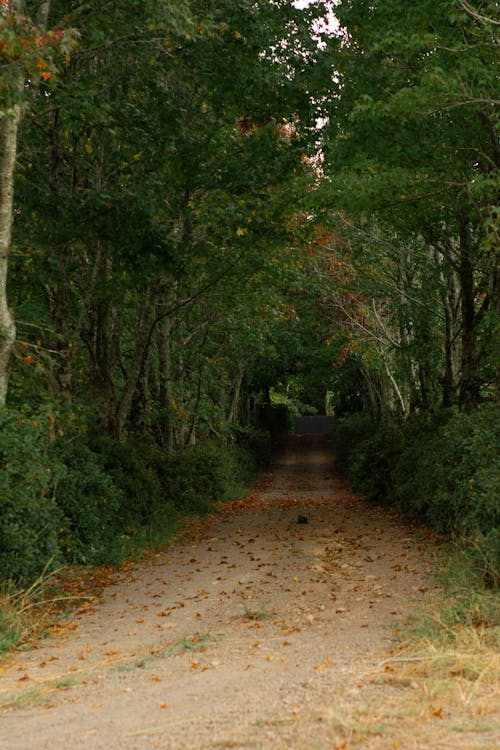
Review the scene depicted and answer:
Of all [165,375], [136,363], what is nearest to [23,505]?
[136,363]

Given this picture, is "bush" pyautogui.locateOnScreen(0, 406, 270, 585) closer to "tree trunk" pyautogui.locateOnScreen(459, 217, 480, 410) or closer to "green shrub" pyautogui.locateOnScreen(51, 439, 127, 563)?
"green shrub" pyautogui.locateOnScreen(51, 439, 127, 563)

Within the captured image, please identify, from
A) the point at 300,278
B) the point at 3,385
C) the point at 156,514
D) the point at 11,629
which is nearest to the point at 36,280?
the point at 3,385

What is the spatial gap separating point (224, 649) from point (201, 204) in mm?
9833

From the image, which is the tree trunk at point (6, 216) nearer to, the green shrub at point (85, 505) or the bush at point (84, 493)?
the bush at point (84, 493)

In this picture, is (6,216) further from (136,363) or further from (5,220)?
(136,363)

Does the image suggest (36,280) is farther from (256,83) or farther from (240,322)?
(240,322)

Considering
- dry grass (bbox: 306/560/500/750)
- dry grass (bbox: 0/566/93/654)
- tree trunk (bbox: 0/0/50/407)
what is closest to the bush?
dry grass (bbox: 0/566/93/654)

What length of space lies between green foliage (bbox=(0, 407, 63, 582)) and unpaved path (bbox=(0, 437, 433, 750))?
0.82 m

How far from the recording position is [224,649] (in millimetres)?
6699

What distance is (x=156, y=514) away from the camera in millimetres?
15055

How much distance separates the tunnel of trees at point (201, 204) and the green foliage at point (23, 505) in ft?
0.10

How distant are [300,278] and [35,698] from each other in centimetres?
1611

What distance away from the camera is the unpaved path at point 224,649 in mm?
4629

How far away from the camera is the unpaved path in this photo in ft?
15.2
